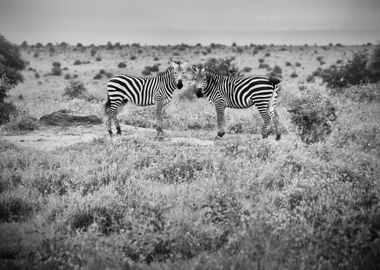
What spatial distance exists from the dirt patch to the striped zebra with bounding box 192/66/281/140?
152cm

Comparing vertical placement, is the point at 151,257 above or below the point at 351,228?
below

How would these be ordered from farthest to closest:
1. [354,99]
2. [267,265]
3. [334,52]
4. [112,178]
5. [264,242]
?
[334,52], [354,99], [112,178], [264,242], [267,265]

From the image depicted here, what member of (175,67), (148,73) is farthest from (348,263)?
(148,73)

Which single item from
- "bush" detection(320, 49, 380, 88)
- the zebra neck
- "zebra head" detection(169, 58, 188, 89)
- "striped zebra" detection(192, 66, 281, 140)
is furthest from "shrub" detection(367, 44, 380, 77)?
"zebra head" detection(169, 58, 188, 89)

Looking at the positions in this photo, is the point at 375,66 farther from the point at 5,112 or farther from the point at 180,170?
the point at 5,112

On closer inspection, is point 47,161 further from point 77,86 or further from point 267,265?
point 77,86

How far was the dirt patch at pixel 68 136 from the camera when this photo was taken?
1201 cm

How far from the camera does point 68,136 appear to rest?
45.0ft

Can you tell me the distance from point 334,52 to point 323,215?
5346cm

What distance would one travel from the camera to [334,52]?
5491cm

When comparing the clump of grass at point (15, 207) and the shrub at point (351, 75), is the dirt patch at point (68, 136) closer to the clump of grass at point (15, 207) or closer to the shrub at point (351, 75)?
the clump of grass at point (15, 207)

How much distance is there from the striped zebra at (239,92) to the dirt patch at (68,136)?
59.9 inches

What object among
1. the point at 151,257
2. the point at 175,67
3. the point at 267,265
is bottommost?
the point at 151,257

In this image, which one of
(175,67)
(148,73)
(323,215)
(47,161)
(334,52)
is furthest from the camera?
(334,52)
